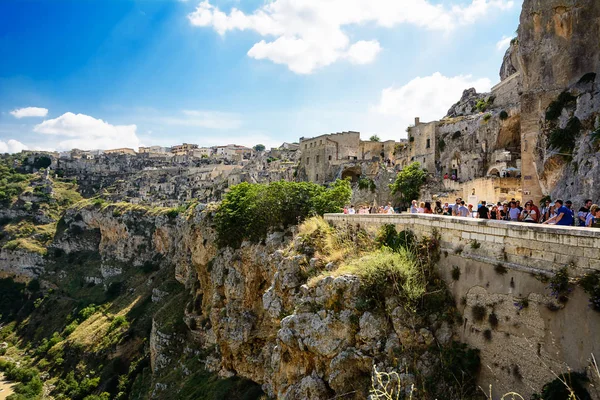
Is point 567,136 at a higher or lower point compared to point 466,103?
lower

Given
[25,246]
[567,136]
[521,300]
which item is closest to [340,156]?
[567,136]

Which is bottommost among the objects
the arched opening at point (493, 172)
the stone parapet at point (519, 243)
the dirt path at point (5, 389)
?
the dirt path at point (5, 389)

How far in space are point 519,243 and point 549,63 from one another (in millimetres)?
19180

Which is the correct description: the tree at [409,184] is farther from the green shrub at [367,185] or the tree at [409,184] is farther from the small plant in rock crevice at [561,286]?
the small plant in rock crevice at [561,286]

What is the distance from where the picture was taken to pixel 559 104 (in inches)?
823

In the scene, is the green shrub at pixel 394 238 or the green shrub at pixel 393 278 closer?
the green shrub at pixel 393 278

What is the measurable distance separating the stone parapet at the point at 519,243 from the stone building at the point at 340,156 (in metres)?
40.2

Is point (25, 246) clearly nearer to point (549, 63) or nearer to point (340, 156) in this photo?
point (340, 156)

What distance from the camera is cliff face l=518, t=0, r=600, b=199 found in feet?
66.3

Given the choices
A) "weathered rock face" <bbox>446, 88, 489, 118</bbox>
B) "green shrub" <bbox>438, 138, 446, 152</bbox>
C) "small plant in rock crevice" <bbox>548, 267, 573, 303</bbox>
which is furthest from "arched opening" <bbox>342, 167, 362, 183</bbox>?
"small plant in rock crevice" <bbox>548, 267, 573, 303</bbox>

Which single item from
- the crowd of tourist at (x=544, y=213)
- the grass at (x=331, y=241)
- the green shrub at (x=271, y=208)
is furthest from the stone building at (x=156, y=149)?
the crowd of tourist at (x=544, y=213)

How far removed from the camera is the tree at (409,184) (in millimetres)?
37969

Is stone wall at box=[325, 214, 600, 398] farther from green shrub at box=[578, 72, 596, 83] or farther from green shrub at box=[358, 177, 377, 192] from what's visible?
green shrub at box=[358, 177, 377, 192]

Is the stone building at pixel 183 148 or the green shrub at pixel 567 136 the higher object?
the stone building at pixel 183 148
